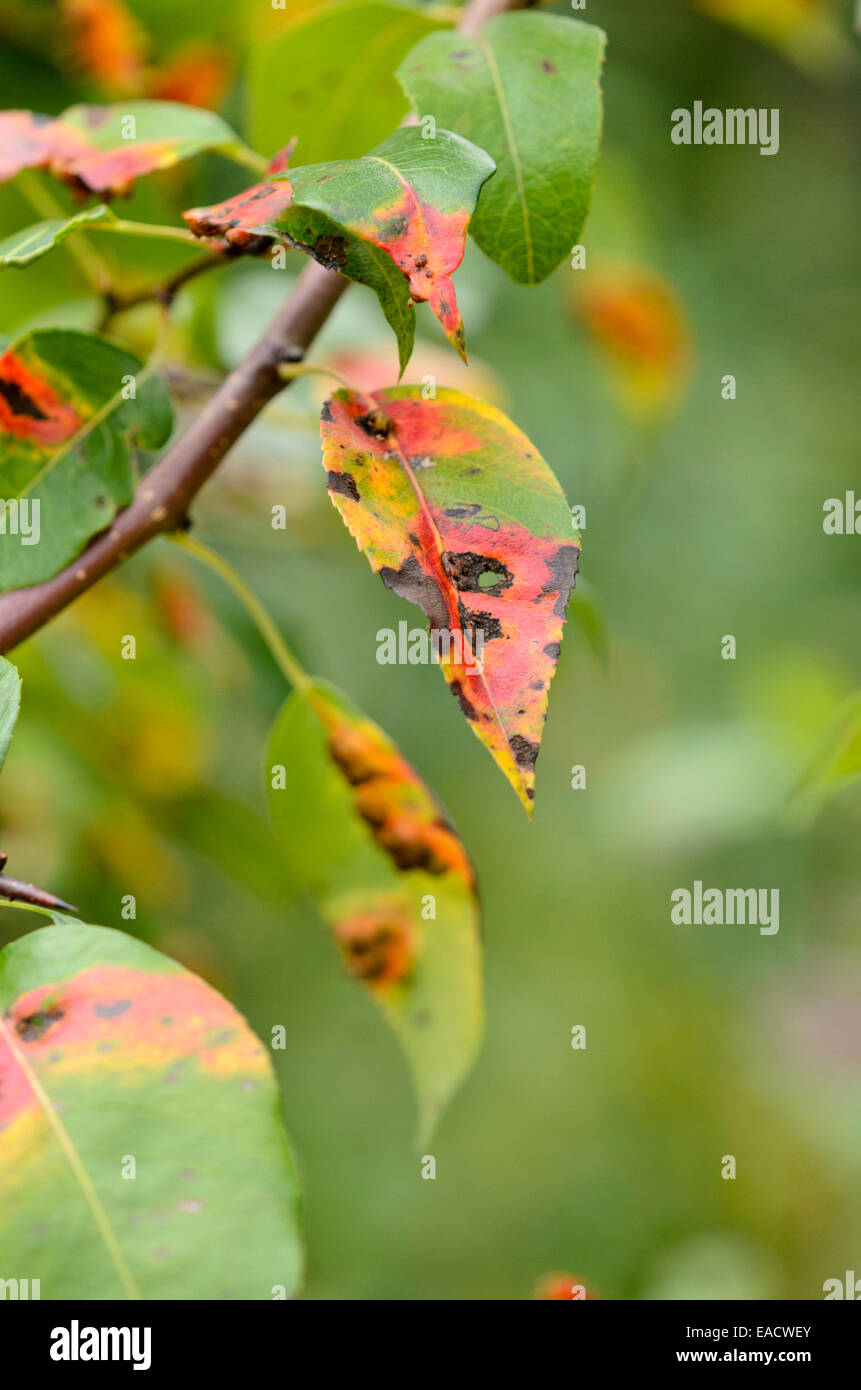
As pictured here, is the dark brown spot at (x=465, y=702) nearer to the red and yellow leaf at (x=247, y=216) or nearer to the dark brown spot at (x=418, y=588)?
the dark brown spot at (x=418, y=588)

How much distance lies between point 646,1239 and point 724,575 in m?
1.53

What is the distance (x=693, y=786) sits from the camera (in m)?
1.56

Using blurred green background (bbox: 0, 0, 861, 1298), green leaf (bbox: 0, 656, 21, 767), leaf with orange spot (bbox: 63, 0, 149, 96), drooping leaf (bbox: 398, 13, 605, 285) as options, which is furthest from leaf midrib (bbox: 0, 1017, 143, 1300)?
leaf with orange spot (bbox: 63, 0, 149, 96)

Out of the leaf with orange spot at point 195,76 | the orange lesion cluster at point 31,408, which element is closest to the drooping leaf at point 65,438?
the orange lesion cluster at point 31,408

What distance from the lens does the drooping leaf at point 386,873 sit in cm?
68

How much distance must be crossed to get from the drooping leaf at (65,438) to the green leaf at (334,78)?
0.83 ft

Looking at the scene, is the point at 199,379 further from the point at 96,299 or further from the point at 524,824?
the point at 524,824

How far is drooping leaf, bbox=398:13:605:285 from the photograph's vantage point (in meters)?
0.51

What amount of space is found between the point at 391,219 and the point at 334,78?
0.40 meters

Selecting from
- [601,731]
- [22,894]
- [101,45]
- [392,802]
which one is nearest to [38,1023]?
[22,894]

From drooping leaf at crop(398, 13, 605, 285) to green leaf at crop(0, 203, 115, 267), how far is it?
15 cm

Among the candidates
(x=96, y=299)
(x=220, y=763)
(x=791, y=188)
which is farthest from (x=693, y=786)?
(x=791, y=188)

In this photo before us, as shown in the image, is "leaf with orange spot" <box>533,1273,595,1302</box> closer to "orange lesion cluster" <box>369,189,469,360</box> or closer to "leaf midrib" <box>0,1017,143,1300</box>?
"leaf midrib" <box>0,1017,143,1300</box>

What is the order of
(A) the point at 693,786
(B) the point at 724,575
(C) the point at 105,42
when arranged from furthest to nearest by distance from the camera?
(B) the point at 724,575 → (A) the point at 693,786 → (C) the point at 105,42
